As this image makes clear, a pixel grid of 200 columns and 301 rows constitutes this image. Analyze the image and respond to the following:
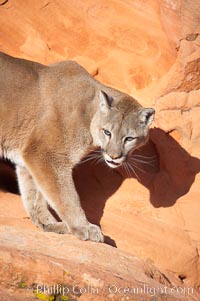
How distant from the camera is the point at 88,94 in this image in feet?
20.0

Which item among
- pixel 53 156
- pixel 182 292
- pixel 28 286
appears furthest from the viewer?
pixel 53 156

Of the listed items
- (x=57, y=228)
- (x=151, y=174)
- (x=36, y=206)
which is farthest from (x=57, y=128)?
(x=151, y=174)

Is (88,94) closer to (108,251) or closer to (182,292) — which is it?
(108,251)

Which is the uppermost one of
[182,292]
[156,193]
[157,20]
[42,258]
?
[157,20]

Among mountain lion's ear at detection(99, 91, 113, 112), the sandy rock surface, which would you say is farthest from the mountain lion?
the sandy rock surface

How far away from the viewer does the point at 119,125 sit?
5824 millimetres

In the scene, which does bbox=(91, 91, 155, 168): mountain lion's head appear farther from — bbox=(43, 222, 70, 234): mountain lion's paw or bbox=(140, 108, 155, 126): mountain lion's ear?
bbox=(43, 222, 70, 234): mountain lion's paw

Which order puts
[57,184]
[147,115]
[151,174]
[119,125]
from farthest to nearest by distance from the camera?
[151,174] → [147,115] → [119,125] → [57,184]

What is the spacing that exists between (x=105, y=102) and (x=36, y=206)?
52.0 inches

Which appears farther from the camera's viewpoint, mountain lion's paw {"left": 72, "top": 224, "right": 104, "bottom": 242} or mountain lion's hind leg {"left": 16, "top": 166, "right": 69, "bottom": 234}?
mountain lion's hind leg {"left": 16, "top": 166, "right": 69, "bottom": 234}

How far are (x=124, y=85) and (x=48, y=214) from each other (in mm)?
2274

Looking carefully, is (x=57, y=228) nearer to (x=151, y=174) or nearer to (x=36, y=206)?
(x=36, y=206)

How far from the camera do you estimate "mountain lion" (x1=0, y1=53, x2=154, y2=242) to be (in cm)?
572

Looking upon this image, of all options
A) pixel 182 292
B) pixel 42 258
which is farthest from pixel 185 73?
pixel 42 258
